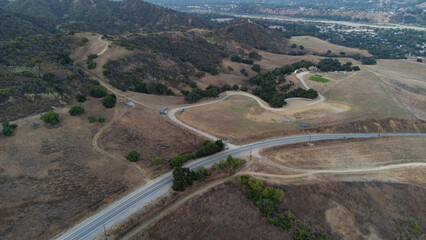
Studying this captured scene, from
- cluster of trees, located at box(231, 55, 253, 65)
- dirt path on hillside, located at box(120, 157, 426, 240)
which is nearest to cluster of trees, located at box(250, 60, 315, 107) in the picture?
cluster of trees, located at box(231, 55, 253, 65)

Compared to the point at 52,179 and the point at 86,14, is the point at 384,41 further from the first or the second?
the point at 86,14

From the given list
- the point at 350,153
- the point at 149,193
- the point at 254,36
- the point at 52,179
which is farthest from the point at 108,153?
the point at 254,36

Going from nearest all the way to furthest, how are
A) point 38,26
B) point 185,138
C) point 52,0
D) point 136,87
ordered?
point 185,138
point 136,87
point 38,26
point 52,0

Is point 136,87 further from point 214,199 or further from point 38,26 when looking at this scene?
point 38,26

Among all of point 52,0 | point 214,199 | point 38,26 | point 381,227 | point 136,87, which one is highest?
point 52,0

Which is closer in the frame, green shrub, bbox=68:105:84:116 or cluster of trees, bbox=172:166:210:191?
cluster of trees, bbox=172:166:210:191

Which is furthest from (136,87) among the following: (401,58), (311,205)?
(401,58)

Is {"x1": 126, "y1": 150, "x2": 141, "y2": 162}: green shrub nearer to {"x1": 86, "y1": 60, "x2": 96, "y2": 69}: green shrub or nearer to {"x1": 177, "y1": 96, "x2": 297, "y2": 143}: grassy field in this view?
{"x1": 177, "y1": 96, "x2": 297, "y2": 143}: grassy field

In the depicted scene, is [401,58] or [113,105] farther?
[401,58]
